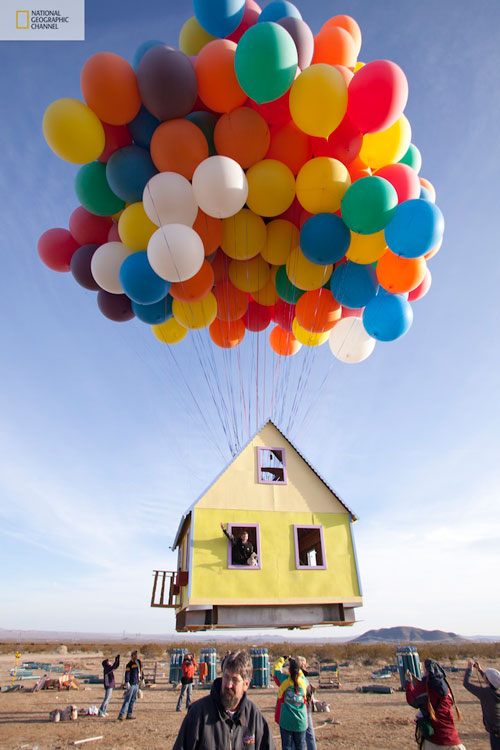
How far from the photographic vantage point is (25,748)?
27.5 ft

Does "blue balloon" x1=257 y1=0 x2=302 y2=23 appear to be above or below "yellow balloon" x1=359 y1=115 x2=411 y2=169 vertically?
above

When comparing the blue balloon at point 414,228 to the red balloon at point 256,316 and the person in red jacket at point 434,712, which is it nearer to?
the red balloon at point 256,316

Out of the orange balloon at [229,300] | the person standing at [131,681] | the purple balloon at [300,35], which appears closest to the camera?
the purple balloon at [300,35]

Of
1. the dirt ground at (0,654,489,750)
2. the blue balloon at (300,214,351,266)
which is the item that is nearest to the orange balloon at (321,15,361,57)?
the blue balloon at (300,214,351,266)

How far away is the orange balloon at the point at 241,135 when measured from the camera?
17.5 ft

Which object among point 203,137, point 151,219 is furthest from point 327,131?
point 151,219

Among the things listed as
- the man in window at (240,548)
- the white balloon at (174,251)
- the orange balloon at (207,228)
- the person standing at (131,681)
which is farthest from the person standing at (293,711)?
the person standing at (131,681)

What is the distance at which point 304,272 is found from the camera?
6309mm

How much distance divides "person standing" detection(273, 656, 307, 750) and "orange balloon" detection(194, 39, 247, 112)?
767 cm

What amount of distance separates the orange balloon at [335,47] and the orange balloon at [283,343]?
440 cm

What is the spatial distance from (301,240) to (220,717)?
17.5ft

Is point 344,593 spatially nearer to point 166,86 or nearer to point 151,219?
point 151,219

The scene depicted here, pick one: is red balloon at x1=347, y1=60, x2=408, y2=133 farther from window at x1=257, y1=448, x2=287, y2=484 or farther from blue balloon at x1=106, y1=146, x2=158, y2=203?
window at x1=257, y1=448, x2=287, y2=484

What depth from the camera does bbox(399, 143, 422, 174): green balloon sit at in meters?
6.49
